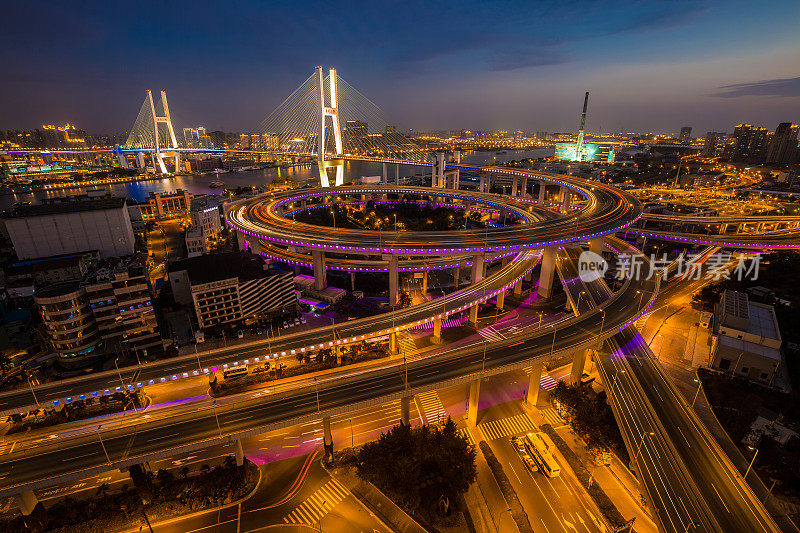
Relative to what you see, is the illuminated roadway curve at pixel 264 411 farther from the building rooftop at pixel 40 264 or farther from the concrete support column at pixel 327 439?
the building rooftop at pixel 40 264

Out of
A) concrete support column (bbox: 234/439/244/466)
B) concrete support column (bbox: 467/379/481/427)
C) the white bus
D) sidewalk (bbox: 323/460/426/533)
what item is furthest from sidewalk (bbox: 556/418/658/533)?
concrete support column (bbox: 234/439/244/466)

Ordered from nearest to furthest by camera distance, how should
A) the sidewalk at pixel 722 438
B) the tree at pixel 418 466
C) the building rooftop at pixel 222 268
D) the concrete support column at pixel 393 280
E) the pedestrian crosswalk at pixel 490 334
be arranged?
the sidewalk at pixel 722 438
the tree at pixel 418 466
the pedestrian crosswalk at pixel 490 334
the building rooftop at pixel 222 268
the concrete support column at pixel 393 280

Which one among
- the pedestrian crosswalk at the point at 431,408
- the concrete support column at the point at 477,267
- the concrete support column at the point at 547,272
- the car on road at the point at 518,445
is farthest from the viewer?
the concrete support column at the point at 547,272

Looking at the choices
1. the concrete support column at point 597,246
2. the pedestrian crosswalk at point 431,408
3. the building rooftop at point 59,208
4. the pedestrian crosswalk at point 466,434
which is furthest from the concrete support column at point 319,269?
the concrete support column at point 597,246

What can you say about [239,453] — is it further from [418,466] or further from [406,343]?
[406,343]

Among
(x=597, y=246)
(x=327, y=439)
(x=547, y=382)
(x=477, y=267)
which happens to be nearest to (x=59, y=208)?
(x=327, y=439)

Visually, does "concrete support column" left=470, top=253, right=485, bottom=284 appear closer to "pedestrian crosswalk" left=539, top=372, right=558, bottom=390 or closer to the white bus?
"pedestrian crosswalk" left=539, top=372, right=558, bottom=390
